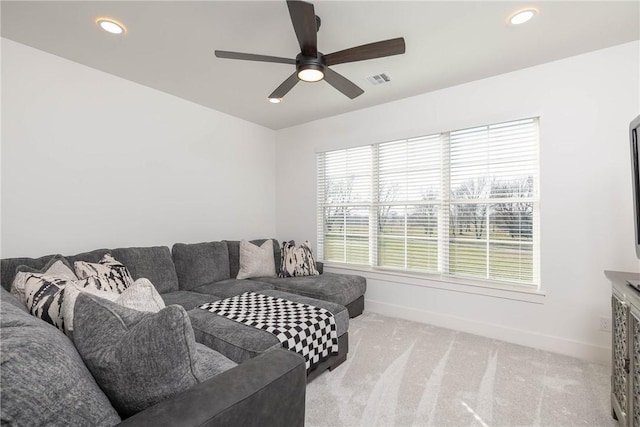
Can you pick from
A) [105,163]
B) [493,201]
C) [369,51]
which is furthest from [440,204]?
[105,163]

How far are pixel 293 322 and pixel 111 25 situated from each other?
2.44 meters

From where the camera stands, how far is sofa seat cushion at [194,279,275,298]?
2913 mm

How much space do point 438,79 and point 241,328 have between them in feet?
9.45

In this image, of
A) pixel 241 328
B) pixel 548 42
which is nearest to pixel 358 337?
pixel 241 328

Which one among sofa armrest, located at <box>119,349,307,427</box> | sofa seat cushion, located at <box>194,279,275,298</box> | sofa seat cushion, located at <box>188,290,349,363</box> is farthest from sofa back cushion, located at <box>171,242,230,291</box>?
sofa armrest, located at <box>119,349,307,427</box>

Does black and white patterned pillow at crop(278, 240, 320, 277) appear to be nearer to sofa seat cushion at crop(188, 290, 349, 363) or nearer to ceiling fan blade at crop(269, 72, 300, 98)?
sofa seat cushion at crop(188, 290, 349, 363)

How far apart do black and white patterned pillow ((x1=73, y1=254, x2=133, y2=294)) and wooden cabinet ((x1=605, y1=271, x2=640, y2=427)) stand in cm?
300

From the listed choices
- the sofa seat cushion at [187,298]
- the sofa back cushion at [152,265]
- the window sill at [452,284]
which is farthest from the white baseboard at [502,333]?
the sofa back cushion at [152,265]

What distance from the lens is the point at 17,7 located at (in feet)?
6.41

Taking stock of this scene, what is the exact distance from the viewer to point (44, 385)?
2.04ft

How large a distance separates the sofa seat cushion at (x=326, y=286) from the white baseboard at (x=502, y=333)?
0.44 meters

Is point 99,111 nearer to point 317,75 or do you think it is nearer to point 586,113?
point 317,75

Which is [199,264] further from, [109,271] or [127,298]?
[127,298]

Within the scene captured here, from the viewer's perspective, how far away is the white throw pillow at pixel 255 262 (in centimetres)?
356
